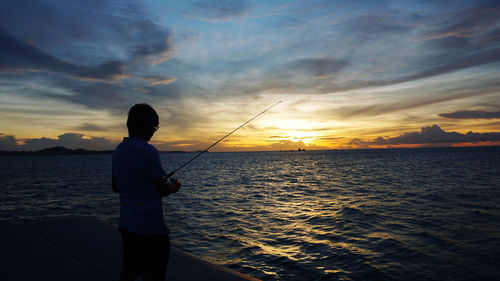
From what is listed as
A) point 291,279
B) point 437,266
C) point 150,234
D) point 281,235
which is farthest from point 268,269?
point 150,234

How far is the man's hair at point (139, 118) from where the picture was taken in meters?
2.49

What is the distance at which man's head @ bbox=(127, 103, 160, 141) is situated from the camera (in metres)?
2.49

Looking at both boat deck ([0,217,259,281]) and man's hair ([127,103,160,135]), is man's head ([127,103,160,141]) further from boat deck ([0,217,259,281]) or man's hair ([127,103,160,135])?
boat deck ([0,217,259,281])

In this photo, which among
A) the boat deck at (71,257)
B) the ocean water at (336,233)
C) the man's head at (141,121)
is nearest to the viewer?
the man's head at (141,121)

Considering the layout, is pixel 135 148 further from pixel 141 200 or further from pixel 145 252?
pixel 145 252

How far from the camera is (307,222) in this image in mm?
11172

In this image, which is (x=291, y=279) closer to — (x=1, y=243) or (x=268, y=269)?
(x=268, y=269)

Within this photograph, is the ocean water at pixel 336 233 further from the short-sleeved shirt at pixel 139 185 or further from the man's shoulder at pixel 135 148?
the man's shoulder at pixel 135 148

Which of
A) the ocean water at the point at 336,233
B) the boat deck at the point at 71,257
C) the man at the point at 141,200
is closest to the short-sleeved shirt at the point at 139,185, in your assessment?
the man at the point at 141,200

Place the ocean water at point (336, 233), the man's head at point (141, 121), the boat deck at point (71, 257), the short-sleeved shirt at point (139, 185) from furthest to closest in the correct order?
the ocean water at point (336, 233)
the boat deck at point (71, 257)
the man's head at point (141, 121)
the short-sleeved shirt at point (139, 185)

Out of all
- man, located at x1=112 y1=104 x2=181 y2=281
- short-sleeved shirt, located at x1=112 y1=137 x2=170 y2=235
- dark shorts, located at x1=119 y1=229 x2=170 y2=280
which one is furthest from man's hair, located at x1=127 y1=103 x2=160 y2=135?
dark shorts, located at x1=119 y1=229 x2=170 y2=280

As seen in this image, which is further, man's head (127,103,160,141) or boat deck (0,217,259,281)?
boat deck (0,217,259,281)

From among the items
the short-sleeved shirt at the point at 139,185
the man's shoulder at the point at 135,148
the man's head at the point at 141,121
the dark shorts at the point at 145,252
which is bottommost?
the dark shorts at the point at 145,252

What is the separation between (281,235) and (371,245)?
2845 mm
